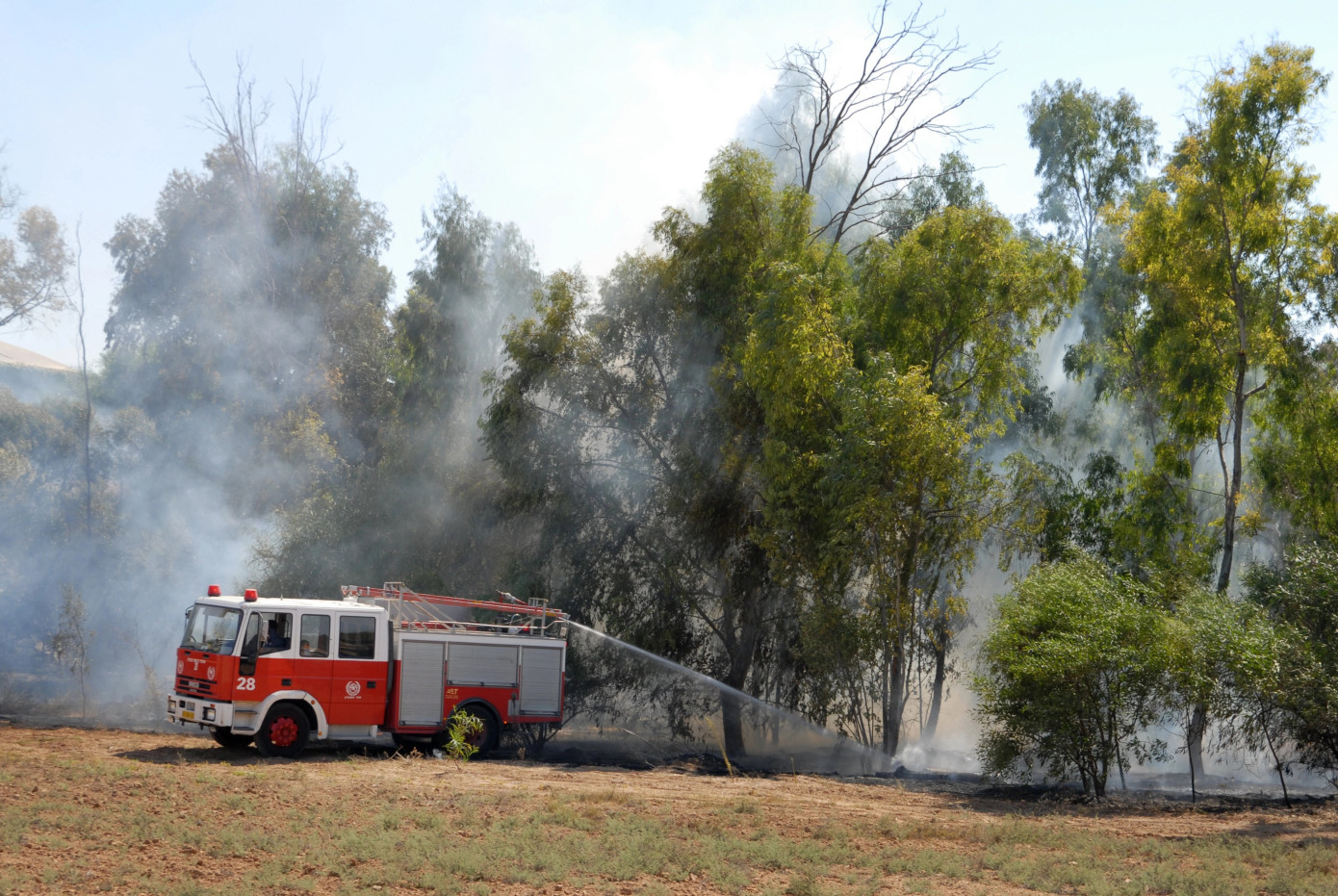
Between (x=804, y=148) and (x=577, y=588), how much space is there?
25.5 m

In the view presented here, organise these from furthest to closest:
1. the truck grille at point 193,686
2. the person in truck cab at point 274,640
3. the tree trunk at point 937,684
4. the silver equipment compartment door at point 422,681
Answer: the tree trunk at point 937,684
the silver equipment compartment door at point 422,681
the person in truck cab at point 274,640
the truck grille at point 193,686

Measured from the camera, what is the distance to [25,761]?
1179 centimetres

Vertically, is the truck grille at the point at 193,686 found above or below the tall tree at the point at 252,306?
below

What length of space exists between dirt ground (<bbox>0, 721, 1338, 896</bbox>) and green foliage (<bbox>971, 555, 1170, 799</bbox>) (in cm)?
71

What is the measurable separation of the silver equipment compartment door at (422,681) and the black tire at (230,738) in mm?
2233

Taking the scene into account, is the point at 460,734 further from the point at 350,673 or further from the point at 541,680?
the point at 350,673

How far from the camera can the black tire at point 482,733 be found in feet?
51.5

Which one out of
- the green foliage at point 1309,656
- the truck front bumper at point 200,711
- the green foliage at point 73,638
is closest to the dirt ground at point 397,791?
the truck front bumper at point 200,711

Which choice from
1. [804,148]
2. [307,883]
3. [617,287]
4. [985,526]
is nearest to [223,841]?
[307,883]

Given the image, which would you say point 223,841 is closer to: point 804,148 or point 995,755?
point 995,755

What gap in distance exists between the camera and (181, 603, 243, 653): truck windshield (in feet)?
44.9

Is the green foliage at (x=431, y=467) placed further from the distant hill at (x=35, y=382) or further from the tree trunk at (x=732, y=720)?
the distant hill at (x=35, y=382)

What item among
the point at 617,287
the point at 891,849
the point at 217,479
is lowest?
the point at 891,849

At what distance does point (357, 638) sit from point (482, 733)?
108 inches
